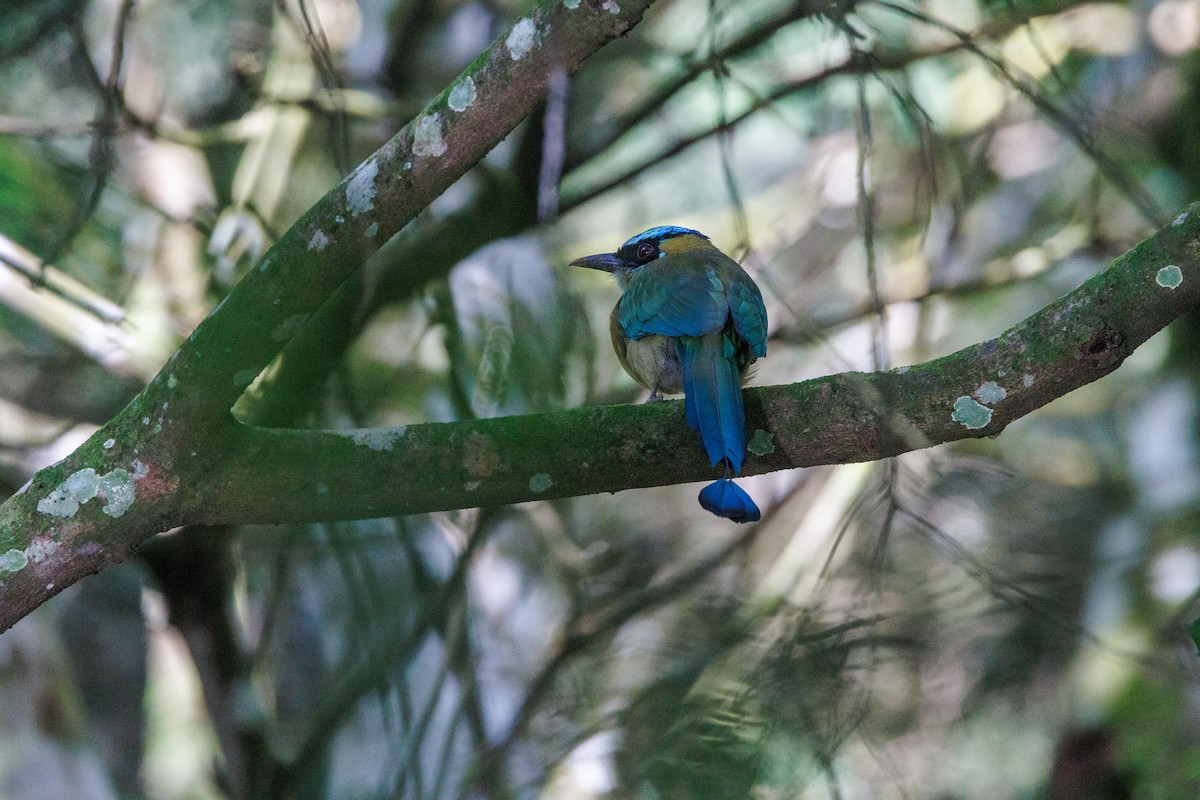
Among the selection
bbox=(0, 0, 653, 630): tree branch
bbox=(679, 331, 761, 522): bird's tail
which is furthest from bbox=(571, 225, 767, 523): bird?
bbox=(0, 0, 653, 630): tree branch

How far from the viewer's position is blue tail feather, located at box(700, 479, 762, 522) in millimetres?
2516

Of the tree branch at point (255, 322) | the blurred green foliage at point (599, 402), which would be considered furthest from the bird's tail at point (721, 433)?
the tree branch at point (255, 322)

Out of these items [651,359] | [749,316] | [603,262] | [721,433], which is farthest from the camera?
[603,262]

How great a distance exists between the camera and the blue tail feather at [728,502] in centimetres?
252

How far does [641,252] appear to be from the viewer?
3854 mm

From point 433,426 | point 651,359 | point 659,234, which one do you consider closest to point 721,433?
point 433,426

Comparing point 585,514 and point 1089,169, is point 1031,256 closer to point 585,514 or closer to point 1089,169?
point 1089,169

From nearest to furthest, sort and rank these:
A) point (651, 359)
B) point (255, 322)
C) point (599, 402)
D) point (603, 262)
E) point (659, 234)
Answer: point (255, 322)
point (651, 359)
point (603, 262)
point (659, 234)
point (599, 402)

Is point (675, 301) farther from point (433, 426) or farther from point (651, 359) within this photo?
point (433, 426)

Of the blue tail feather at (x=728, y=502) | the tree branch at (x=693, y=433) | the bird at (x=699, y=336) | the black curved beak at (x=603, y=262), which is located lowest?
the blue tail feather at (x=728, y=502)

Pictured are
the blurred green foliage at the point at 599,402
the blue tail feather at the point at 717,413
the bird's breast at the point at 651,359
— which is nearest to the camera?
the blue tail feather at the point at 717,413

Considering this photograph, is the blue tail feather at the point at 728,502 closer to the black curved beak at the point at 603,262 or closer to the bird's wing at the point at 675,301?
the bird's wing at the point at 675,301

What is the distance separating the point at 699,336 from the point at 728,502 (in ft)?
2.29

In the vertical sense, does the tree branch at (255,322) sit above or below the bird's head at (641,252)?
below
